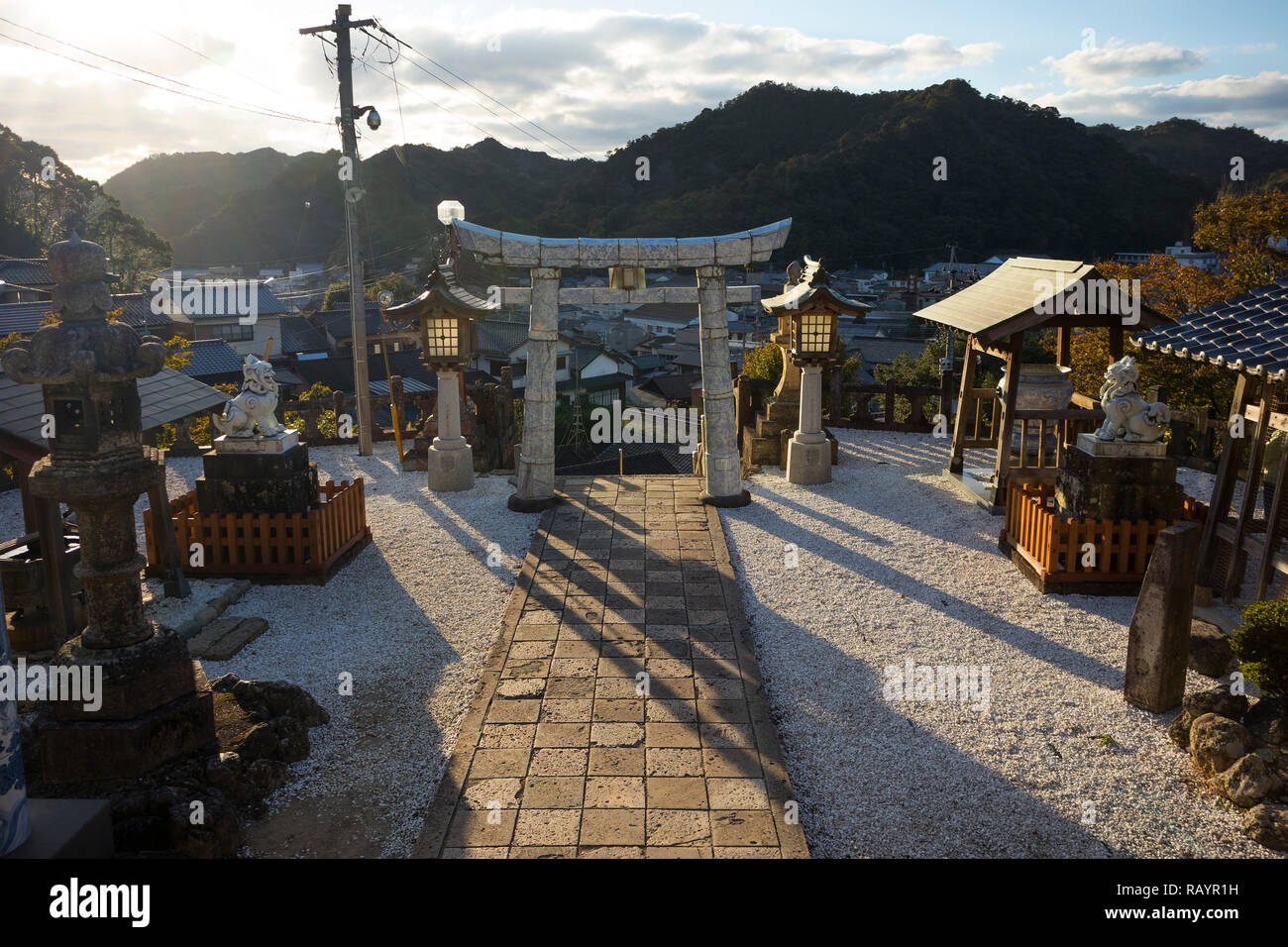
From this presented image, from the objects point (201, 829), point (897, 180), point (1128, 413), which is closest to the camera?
point (201, 829)

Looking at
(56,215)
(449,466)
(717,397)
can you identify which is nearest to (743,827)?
(717,397)

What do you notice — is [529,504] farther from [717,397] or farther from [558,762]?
[558,762]

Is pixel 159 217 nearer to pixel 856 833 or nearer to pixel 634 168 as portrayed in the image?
pixel 634 168

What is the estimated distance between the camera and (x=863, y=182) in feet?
154

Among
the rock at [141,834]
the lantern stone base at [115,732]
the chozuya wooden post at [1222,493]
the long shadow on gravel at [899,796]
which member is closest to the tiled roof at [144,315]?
the lantern stone base at [115,732]

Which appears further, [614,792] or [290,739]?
[290,739]

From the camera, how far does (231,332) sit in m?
Answer: 43.1

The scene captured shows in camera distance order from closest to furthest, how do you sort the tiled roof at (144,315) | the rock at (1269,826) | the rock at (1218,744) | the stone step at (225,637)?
1. the rock at (1269,826)
2. the rock at (1218,744)
3. the stone step at (225,637)
4. the tiled roof at (144,315)

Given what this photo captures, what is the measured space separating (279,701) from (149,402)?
5.68 m

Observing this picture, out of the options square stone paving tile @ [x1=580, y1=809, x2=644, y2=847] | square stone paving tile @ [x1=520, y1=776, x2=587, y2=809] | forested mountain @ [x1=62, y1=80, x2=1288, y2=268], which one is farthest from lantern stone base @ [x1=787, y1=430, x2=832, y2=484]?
forested mountain @ [x1=62, y1=80, x2=1288, y2=268]

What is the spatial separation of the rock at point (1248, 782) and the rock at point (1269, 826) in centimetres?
13

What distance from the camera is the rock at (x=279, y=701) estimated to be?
6434mm

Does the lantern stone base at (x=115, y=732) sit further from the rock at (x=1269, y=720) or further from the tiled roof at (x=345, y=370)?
the tiled roof at (x=345, y=370)

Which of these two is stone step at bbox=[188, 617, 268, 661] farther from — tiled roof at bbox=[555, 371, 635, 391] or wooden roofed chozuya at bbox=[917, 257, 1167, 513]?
tiled roof at bbox=[555, 371, 635, 391]
